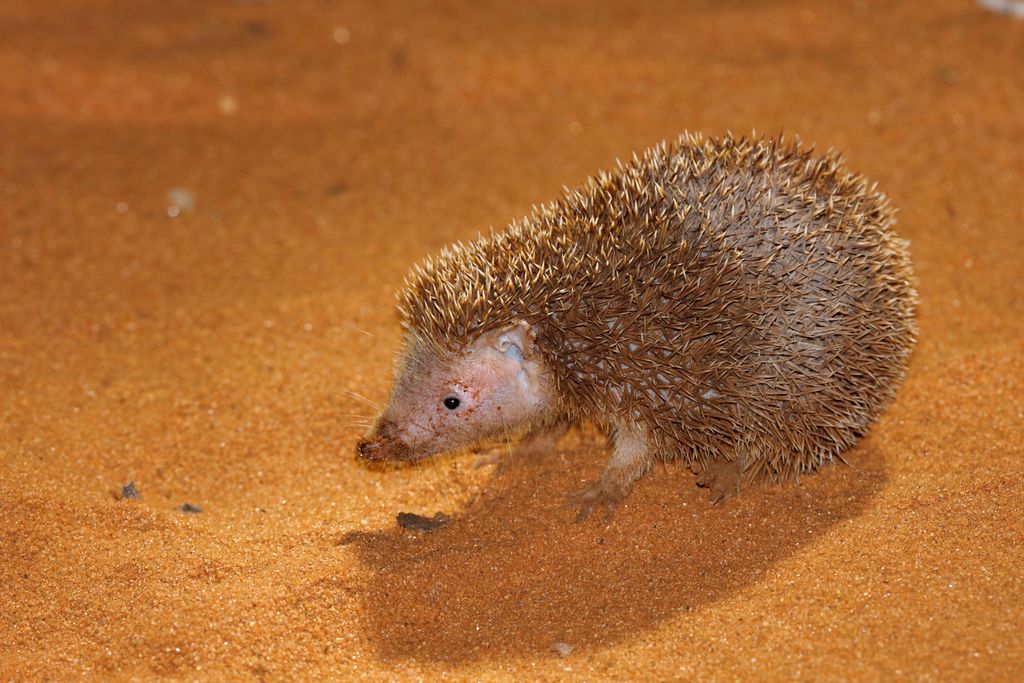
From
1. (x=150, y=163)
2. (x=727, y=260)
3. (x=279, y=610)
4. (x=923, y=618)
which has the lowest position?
(x=923, y=618)

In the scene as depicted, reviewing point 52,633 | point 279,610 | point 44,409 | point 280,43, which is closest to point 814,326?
point 279,610

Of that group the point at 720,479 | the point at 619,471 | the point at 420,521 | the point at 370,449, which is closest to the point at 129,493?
the point at 370,449

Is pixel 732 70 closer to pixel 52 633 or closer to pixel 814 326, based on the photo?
pixel 814 326

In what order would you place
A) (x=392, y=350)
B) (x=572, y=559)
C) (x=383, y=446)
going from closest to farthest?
(x=572, y=559)
(x=383, y=446)
(x=392, y=350)

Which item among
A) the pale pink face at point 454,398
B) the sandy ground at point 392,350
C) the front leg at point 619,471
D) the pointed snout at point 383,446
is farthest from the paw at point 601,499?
the pointed snout at point 383,446

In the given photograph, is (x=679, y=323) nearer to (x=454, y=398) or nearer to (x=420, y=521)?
(x=454, y=398)

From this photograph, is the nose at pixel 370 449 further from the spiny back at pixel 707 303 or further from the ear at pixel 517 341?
the ear at pixel 517 341
